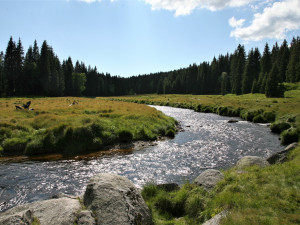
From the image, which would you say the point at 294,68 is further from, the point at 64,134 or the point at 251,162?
the point at 64,134

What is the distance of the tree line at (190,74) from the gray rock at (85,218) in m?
69.6

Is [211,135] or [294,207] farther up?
[294,207]

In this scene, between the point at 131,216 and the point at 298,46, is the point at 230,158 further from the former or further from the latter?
the point at 298,46

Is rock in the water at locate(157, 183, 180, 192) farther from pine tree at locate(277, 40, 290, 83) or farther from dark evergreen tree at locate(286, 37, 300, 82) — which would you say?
pine tree at locate(277, 40, 290, 83)

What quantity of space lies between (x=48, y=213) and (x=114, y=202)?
207 centimetres

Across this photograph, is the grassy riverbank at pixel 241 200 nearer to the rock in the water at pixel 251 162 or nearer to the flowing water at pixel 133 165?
the rock in the water at pixel 251 162

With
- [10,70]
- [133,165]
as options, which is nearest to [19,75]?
[10,70]

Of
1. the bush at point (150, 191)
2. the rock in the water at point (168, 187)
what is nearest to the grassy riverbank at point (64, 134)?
the bush at point (150, 191)

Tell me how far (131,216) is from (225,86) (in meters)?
104

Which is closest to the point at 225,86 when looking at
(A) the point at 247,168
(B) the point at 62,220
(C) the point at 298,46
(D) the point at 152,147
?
(C) the point at 298,46

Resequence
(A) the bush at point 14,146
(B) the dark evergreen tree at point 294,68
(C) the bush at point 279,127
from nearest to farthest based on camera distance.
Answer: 1. (A) the bush at point 14,146
2. (C) the bush at point 279,127
3. (B) the dark evergreen tree at point 294,68

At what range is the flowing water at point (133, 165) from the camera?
10.6 meters

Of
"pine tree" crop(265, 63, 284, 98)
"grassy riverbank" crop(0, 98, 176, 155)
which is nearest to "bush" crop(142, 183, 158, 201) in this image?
"grassy riverbank" crop(0, 98, 176, 155)

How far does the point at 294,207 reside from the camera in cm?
619
